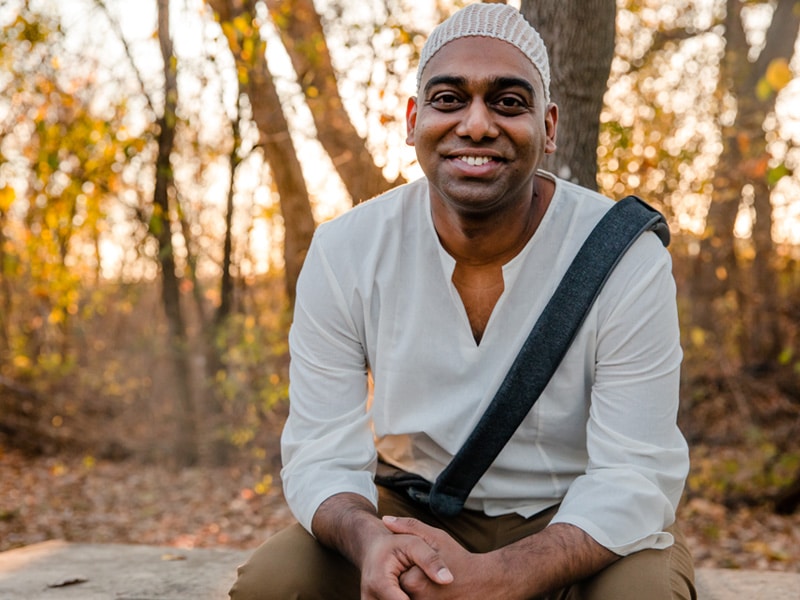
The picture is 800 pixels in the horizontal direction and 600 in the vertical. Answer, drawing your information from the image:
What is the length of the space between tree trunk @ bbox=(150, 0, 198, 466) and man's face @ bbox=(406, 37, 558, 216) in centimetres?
463

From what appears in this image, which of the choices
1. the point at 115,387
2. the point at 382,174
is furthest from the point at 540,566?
the point at 115,387

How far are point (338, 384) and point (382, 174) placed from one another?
3216mm

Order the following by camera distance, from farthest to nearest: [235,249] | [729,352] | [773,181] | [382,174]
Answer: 1. [729,352]
2. [235,249]
3. [382,174]
4. [773,181]

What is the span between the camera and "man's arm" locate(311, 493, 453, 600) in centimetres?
207

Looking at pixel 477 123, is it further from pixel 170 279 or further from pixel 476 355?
pixel 170 279

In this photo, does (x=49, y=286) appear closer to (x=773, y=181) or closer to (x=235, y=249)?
(x=235, y=249)

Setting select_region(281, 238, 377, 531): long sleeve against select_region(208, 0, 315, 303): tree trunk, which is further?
select_region(208, 0, 315, 303): tree trunk

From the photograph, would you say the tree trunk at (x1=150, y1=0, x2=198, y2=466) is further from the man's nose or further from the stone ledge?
the man's nose

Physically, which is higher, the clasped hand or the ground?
the clasped hand

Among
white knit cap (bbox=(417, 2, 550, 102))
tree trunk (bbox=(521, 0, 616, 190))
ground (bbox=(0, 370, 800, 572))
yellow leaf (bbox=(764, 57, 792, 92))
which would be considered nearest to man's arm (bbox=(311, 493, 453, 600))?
white knit cap (bbox=(417, 2, 550, 102))

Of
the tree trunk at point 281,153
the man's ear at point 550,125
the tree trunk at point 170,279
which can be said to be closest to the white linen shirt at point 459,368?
the man's ear at point 550,125

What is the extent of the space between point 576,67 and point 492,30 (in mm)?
1069

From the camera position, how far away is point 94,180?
22.2 ft

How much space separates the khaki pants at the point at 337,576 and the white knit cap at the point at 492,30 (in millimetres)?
1416
